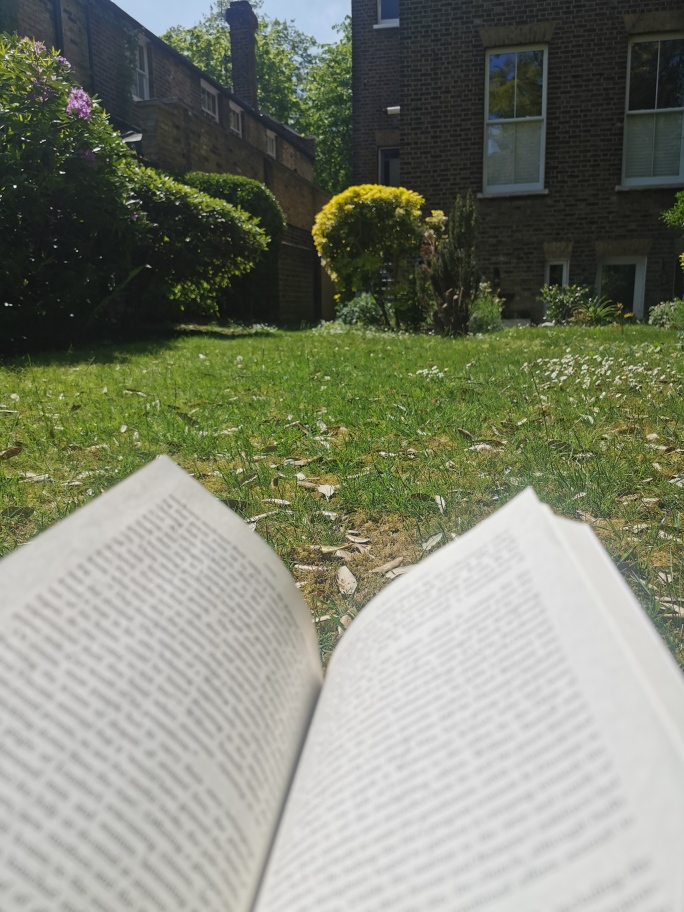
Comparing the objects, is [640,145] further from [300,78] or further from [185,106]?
[300,78]

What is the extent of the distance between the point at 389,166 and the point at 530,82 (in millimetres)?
5769

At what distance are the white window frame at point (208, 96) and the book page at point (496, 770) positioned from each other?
760 inches

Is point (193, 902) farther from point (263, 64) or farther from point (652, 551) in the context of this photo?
point (263, 64)

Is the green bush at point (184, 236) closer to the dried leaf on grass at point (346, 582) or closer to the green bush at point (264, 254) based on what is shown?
the green bush at point (264, 254)

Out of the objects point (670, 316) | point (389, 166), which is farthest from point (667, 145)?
point (389, 166)

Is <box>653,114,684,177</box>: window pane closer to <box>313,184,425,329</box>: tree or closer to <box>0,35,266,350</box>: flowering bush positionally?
<box>313,184,425,329</box>: tree

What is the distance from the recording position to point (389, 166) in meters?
16.8

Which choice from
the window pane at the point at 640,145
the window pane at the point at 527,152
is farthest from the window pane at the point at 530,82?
the window pane at the point at 640,145

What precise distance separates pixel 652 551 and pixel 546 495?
43cm

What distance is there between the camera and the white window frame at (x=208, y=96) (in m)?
17.5

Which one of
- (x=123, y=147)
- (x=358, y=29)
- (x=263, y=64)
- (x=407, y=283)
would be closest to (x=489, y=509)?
(x=123, y=147)

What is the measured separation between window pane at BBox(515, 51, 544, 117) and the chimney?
11.8m

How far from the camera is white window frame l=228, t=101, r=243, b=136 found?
61.6 ft

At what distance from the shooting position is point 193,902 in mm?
533
